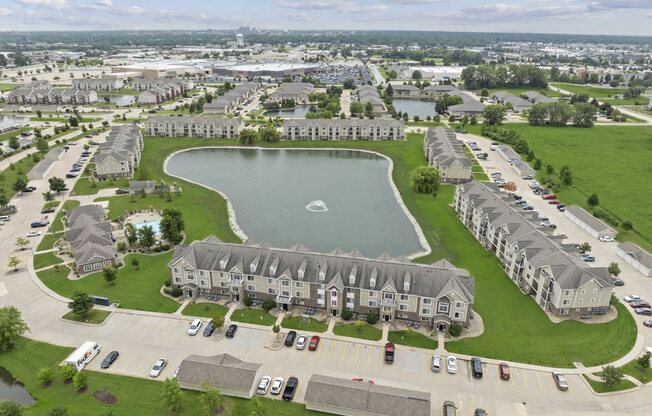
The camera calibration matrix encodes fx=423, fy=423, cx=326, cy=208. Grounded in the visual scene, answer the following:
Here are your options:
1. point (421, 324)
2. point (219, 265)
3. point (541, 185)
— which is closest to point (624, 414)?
point (421, 324)

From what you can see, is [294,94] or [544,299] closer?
[544,299]

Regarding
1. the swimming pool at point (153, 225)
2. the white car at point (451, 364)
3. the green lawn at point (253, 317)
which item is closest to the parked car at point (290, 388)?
the green lawn at point (253, 317)

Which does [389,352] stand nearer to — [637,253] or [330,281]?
[330,281]

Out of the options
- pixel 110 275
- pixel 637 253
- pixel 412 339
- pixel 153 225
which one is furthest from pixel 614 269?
pixel 153 225

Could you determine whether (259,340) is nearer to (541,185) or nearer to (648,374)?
(648,374)

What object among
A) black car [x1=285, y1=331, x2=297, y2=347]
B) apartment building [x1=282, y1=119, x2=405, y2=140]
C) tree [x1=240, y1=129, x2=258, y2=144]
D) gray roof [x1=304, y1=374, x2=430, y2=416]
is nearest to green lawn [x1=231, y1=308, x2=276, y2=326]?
black car [x1=285, y1=331, x2=297, y2=347]

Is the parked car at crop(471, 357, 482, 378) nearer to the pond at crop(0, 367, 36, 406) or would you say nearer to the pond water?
the pond at crop(0, 367, 36, 406)
